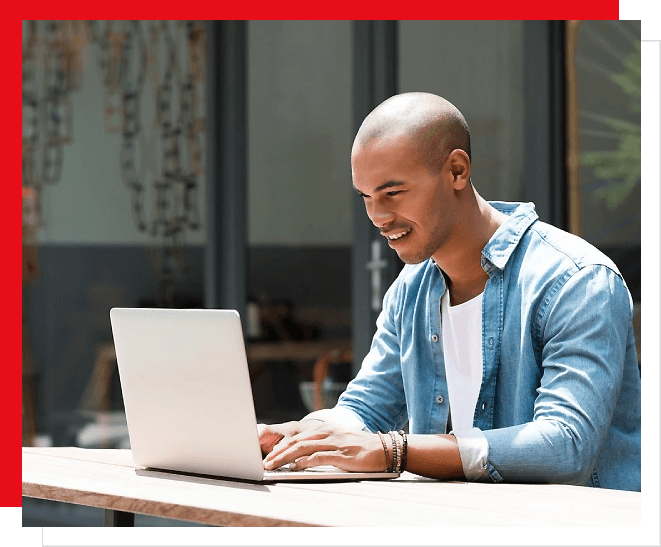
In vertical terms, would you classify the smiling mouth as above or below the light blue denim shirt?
above

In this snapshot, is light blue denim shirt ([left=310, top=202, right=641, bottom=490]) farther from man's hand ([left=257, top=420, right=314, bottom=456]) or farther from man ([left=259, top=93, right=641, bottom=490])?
man's hand ([left=257, top=420, right=314, bottom=456])

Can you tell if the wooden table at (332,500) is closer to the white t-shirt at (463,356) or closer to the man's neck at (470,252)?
the white t-shirt at (463,356)

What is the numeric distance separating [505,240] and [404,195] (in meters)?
0.22

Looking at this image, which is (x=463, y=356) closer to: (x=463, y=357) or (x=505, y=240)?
(x=463, y=357)

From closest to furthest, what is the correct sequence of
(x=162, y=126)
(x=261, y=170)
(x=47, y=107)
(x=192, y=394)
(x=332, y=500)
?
1. (x=332, y=500)
2. (x=192, y=394)
3. (x=261, y=170)
4. (x=162, y=126)
5. (x=47, y=107)

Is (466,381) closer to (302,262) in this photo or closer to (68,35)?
(302,262)

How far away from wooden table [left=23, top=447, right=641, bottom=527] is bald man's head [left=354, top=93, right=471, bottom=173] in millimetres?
541

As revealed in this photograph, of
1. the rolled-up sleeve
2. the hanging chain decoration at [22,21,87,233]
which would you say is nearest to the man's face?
the rolled-up sleeve

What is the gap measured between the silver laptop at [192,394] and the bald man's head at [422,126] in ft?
1.49

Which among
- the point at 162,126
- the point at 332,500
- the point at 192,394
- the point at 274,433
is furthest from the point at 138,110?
the point at 332,500

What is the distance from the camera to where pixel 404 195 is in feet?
5.77

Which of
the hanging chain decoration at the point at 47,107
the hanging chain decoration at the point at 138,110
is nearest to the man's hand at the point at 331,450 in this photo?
the hanging chain decoration at the point at 138,110

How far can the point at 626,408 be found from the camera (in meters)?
1.80

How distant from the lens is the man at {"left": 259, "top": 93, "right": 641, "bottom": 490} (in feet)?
5.11
